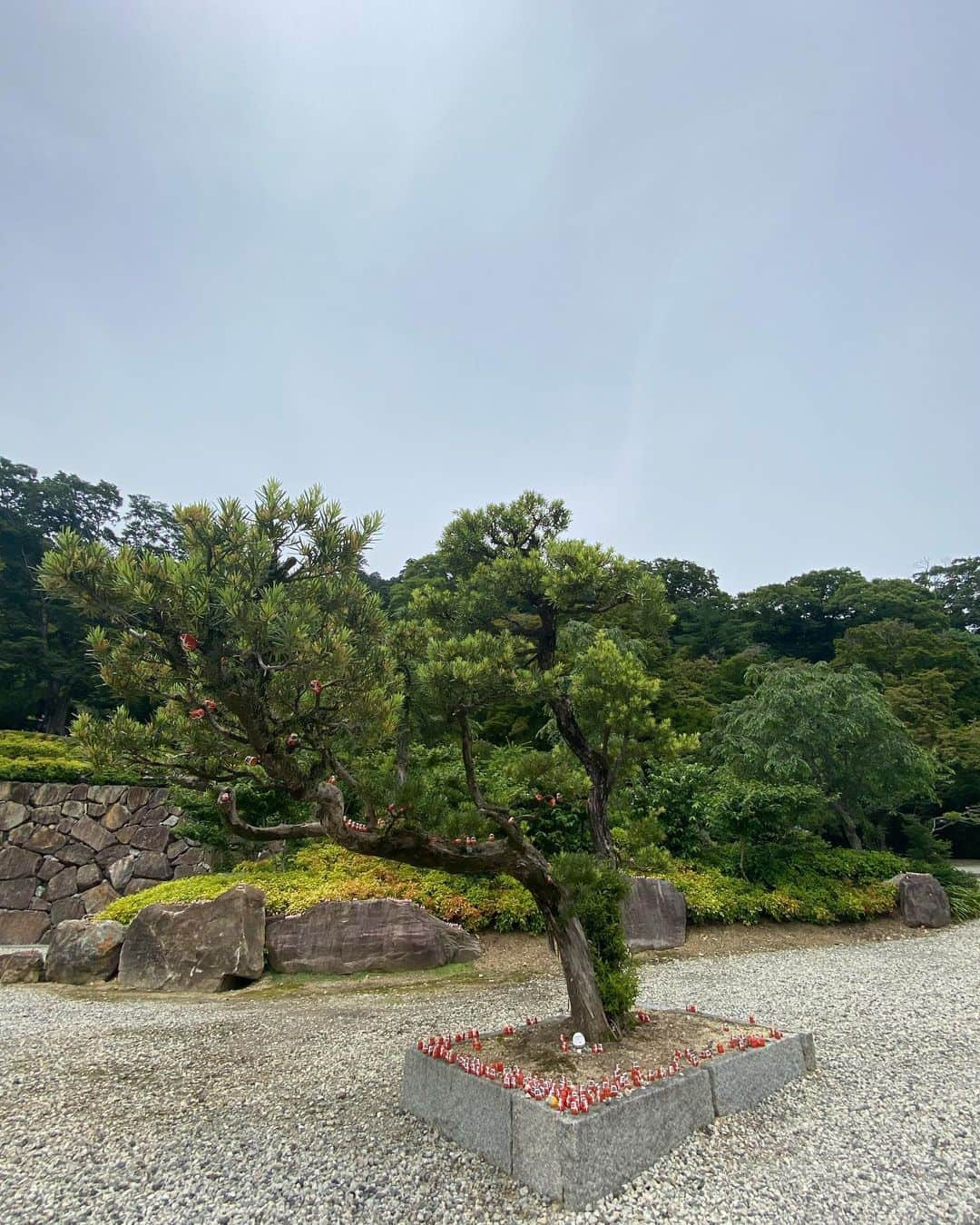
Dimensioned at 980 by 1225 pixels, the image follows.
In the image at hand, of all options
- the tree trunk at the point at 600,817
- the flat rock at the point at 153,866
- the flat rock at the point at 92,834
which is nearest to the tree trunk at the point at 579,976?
the tree trunk at the point at 600,817

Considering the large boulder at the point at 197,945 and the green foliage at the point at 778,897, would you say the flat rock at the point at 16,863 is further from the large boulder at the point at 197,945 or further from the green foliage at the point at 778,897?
the green foliage at the point at 778,897

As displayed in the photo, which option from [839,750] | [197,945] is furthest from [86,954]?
[839,750]

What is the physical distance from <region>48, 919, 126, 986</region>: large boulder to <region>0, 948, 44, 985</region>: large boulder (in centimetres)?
19

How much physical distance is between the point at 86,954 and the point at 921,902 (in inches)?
440

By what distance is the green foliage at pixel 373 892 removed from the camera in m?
7.37

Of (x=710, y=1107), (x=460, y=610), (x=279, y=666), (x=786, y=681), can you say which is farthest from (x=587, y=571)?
(x=786, y=681)

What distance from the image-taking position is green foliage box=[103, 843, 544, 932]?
24.2ft

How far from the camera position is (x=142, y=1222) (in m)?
2.49

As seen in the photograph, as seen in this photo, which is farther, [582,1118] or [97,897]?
[97,897]

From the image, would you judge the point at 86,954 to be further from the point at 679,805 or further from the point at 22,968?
the point at 679,805

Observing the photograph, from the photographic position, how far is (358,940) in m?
6.95

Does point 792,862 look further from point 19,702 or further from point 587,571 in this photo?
point 19,702

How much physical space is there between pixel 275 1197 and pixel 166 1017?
3.77 meters

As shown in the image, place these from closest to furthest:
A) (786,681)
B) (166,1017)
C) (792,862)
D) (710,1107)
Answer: (710,1107) → (166,1017) → (792,862) → (786,681)
